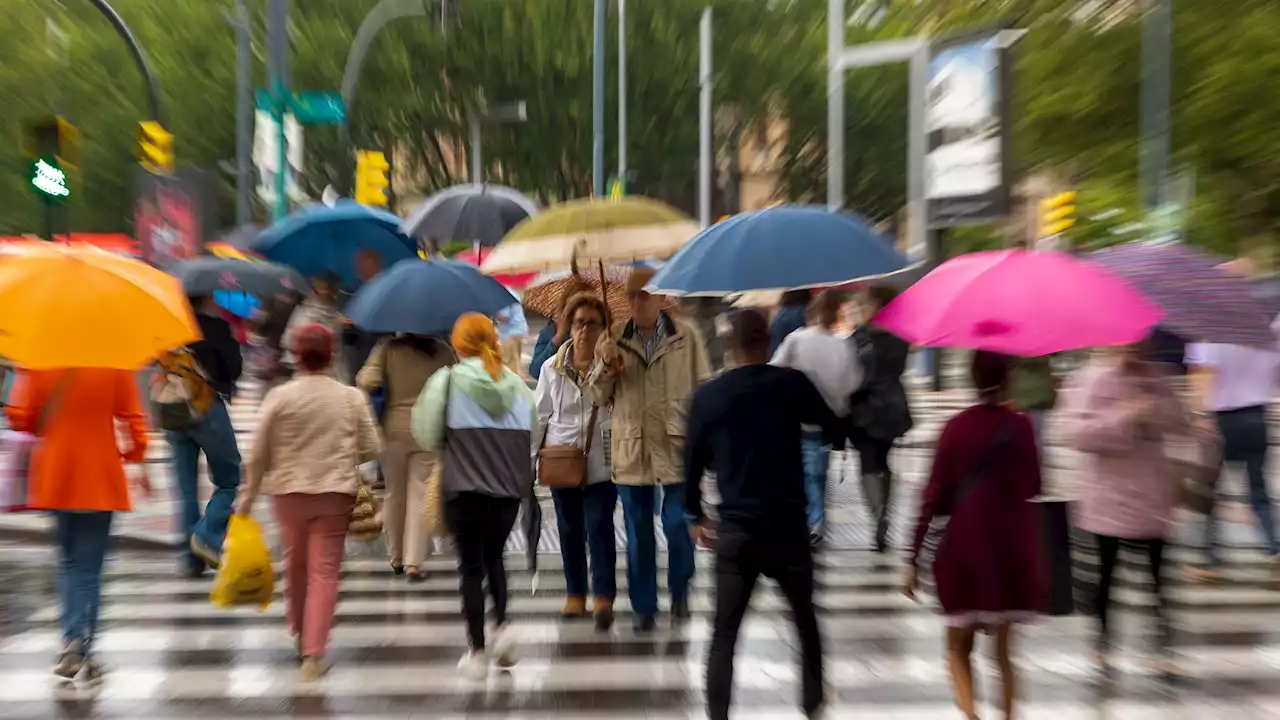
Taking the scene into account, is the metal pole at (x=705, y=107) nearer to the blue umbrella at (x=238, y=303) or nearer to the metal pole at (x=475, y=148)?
the metal pole at (x=475, y=148)

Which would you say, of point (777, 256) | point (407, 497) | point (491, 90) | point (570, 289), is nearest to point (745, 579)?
point (777, 256)

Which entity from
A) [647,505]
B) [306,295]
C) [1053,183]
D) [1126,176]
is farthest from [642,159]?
[647,505]

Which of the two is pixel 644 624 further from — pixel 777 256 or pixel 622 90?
pixel 622 90

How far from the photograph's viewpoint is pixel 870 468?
10414mm

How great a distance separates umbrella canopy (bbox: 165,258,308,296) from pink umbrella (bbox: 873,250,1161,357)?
17.0 feet

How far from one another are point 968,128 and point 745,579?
9.66m

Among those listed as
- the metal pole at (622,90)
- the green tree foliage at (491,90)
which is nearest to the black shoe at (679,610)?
the green tree foliage at (491,90)

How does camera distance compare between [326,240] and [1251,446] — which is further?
[326,240]

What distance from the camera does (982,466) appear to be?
18.8 ft

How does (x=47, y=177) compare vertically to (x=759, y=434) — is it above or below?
above

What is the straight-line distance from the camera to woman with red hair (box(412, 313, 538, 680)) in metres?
7.05

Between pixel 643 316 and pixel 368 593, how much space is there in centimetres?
295

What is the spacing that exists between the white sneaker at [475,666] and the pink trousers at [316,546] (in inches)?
28.7

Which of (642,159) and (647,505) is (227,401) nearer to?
(647,505)
